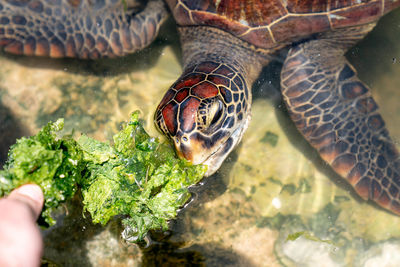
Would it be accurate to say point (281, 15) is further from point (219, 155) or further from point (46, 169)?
point (46, 169)

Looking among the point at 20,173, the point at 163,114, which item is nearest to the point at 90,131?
the point at 163,114

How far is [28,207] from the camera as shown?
122 centimetres

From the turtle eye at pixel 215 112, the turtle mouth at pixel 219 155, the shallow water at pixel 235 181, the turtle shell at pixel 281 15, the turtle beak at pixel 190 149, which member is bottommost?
the shallow water at pixel 235 181

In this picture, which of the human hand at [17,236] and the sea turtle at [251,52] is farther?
the sea turtle at [251,52]

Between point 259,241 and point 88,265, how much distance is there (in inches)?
50.0

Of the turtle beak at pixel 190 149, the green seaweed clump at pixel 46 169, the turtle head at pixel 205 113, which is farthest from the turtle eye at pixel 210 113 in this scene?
the green seaweed clump at pixel 46 169

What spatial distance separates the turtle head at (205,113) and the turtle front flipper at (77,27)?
1.03m

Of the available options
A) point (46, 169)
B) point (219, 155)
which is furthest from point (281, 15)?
point (46, 169)

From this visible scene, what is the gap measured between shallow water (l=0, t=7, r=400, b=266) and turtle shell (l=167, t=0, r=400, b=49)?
1.45 ft

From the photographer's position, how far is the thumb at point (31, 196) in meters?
1.27

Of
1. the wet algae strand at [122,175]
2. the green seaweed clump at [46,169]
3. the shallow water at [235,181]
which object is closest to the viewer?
the green seaweed clump at [46,169]

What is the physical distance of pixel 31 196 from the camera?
4.40 feet

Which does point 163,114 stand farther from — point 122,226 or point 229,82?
point 122,226

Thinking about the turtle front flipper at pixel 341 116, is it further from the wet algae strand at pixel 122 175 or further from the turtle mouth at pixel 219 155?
the wet algae strand at pixel 122 175
